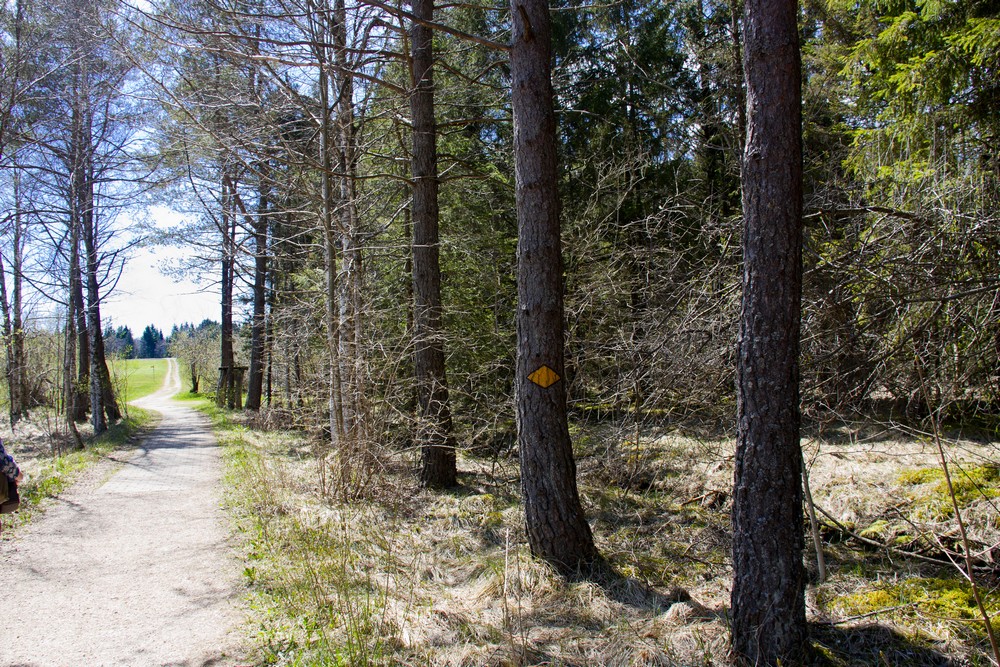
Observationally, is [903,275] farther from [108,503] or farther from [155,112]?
[155,112]

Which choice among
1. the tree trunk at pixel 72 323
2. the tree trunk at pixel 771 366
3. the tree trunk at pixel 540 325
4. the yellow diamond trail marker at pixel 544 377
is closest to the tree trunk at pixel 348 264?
the tree trunk at pixel 540 325

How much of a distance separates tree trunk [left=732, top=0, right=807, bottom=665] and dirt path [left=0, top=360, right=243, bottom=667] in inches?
130

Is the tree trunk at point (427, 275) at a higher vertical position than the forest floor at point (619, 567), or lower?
higher

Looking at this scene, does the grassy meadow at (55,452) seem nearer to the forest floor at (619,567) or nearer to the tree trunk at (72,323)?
the tree trunk at (72,323)

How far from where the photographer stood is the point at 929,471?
18.7 ft

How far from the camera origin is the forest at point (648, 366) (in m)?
3.62

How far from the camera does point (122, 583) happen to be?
17.9 ft

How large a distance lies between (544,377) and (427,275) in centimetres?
366

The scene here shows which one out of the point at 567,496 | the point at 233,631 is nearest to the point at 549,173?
the point at 567,496

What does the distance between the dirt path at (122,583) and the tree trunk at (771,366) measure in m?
3.31

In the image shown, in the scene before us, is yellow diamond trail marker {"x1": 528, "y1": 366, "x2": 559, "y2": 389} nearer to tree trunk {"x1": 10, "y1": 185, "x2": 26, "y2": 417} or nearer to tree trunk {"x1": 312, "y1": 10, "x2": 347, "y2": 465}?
tree trunk {"x1": 312, "y1": 10, "x2": 347, "y2": 465}

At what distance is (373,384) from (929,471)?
5.82 meters

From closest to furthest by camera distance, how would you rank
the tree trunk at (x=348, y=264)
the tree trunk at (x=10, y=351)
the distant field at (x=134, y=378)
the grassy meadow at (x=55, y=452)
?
the tree trunk at (x=348, y=264), the grassy meadow at (x=55, y=452), the tree trunk at (x=10, y=351), the distant field at (x=134, y=378)

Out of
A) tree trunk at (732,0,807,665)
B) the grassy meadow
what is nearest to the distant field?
the grassy meadow
